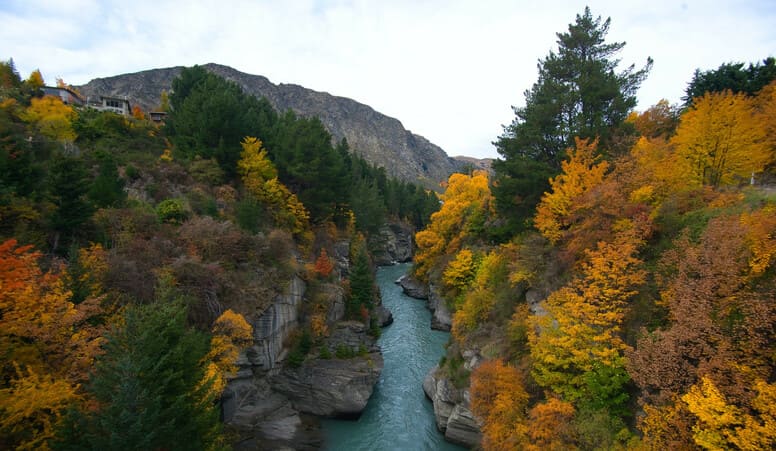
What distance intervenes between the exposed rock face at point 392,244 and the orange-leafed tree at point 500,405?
51275 millimetres

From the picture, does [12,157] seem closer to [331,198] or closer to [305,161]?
[305,161]

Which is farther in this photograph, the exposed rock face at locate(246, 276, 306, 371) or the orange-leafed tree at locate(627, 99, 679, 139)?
the orange-leafed tree at locate(627, 99, 679, 139)

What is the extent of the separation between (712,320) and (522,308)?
11.2 metres

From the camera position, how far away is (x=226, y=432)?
20766 millimetres

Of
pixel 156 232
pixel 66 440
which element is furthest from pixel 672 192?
pixel 156 232

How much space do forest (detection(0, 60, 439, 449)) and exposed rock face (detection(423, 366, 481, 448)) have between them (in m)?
10.3

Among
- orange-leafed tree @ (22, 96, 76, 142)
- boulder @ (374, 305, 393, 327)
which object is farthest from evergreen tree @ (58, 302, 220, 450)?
orange-leafed tree @ (22, 96, 76, 142)

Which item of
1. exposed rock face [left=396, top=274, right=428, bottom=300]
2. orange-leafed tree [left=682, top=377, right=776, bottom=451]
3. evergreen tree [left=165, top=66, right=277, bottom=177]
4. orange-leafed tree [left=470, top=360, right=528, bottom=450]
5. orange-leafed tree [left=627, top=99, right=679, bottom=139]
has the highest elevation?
orange-leafed tree [left=627, top=99, right=679, bottom=139]

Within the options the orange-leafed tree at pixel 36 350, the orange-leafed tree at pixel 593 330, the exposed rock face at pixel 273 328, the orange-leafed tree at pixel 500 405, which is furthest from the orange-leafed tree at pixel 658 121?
the orange-leafed tree at pixel 36 350

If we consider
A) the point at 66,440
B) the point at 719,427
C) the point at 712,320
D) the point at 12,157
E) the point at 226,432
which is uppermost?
the point at 12,157

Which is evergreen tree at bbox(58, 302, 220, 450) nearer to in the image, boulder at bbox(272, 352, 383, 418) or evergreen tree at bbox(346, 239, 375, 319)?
boulder at bbox(272, 352, 383, 418)

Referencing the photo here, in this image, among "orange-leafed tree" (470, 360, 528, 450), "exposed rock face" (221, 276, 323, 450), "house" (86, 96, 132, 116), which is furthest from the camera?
"house" (86, 96, 132, 116)

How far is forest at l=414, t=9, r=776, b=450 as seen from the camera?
35.5 feet

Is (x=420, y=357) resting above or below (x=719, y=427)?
below
